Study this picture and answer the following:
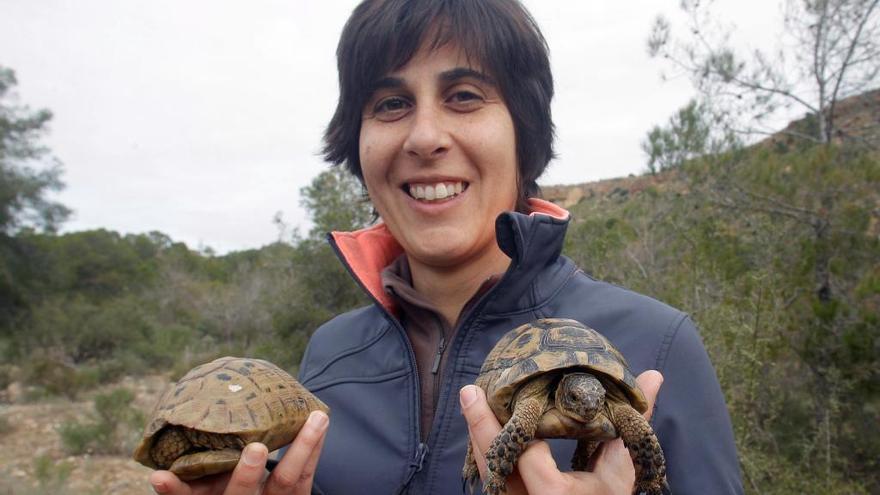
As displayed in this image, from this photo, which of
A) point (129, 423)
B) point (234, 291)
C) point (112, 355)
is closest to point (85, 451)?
point (129, 423)

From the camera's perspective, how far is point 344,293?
15039 mm

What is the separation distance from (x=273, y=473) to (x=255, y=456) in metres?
0.15

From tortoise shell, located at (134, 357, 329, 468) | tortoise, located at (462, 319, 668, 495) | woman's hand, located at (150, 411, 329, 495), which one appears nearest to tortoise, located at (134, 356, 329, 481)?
tortoise shell, located at (134, 357, 329, 468)

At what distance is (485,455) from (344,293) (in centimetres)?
1318

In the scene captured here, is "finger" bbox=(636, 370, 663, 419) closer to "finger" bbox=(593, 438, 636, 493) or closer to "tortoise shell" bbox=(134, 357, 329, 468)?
"finger" bbox=(593, 438, 636, 493)

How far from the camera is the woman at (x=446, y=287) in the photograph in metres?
2.48

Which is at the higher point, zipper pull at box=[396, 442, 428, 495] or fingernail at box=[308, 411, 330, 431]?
fingernail at box=[308, 411, 330, 431]

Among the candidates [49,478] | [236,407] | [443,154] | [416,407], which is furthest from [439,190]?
[49,478]

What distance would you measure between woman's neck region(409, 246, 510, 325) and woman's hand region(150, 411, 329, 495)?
1.01 meters

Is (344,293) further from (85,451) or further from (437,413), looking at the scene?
(437,413)

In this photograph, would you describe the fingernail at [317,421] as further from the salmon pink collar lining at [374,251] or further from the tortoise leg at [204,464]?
the salmon pink collar lining at [374,251]

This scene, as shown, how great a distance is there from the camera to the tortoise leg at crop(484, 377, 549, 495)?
2049mm

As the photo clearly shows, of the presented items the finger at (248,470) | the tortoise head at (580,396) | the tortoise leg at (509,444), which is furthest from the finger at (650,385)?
the finger at (248,470)

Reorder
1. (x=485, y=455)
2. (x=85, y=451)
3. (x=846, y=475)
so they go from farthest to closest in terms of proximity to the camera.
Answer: (x=85, y=451), (x=846, y=475), (x=485, y=455)
